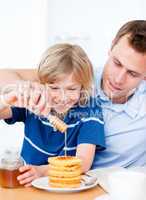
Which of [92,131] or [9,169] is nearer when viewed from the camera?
[9,169]

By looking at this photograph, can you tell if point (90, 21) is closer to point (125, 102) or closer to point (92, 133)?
point (125, 102)

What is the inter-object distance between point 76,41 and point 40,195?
228cm

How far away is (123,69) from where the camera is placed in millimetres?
1564

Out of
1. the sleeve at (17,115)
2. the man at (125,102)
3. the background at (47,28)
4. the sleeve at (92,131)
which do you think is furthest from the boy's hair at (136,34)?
the background at (47,28)

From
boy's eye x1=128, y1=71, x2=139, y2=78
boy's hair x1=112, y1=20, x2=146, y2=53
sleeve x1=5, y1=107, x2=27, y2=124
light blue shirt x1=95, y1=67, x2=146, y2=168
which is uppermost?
boy's hair x1=112, y1=20, x2=146, y2=53

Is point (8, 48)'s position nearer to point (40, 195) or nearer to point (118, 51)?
point (118, 51)

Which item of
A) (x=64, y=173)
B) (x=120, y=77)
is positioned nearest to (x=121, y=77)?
(x=120, y=77)

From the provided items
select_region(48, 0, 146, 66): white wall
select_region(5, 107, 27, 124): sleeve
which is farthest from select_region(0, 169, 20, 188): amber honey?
select_region(48, 0, 146, 66): white wall

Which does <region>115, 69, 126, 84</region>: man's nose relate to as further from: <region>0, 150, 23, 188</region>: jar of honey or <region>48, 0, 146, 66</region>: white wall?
<region>48, 0, 146, 66</region>: white wall

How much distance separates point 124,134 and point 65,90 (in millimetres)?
304

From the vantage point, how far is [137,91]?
66.5 inches

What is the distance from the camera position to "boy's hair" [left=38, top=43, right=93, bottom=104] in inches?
58.7

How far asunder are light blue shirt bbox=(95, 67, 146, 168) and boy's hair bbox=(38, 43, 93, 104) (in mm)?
133

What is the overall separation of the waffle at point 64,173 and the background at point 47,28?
2.01 metres
